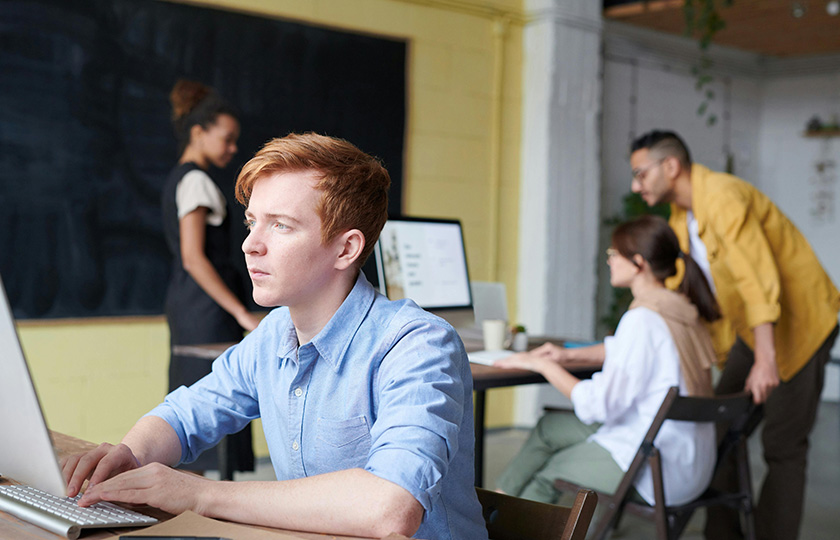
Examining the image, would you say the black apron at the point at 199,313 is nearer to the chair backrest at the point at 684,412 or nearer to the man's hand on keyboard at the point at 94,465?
the chair backrest at the point at 684,412

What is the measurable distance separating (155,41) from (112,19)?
0.68ft

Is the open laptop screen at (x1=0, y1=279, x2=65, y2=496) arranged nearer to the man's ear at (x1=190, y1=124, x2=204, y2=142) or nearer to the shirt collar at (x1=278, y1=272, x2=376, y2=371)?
the shirt collar at (x1=278, y1=272, x2=376, y2=371)

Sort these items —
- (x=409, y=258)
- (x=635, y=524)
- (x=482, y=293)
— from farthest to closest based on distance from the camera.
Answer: (x=635, y=524) → (x=482, y=293) → (x=409, y=258)

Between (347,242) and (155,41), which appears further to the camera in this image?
(155,41)

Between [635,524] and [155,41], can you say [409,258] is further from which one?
[155,41]

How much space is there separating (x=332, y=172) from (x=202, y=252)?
1.94m

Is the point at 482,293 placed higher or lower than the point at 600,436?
higher

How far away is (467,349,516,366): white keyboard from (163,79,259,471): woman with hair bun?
2.78ft

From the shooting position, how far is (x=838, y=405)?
21.7 feet

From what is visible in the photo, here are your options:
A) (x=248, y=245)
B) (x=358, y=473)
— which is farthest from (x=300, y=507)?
(x=248, y=245)

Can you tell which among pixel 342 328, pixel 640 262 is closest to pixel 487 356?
pixel 640 262

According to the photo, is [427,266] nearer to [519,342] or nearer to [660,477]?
[519,342]

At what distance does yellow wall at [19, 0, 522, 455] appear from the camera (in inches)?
152

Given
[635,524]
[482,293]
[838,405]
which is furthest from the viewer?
[838,405]
